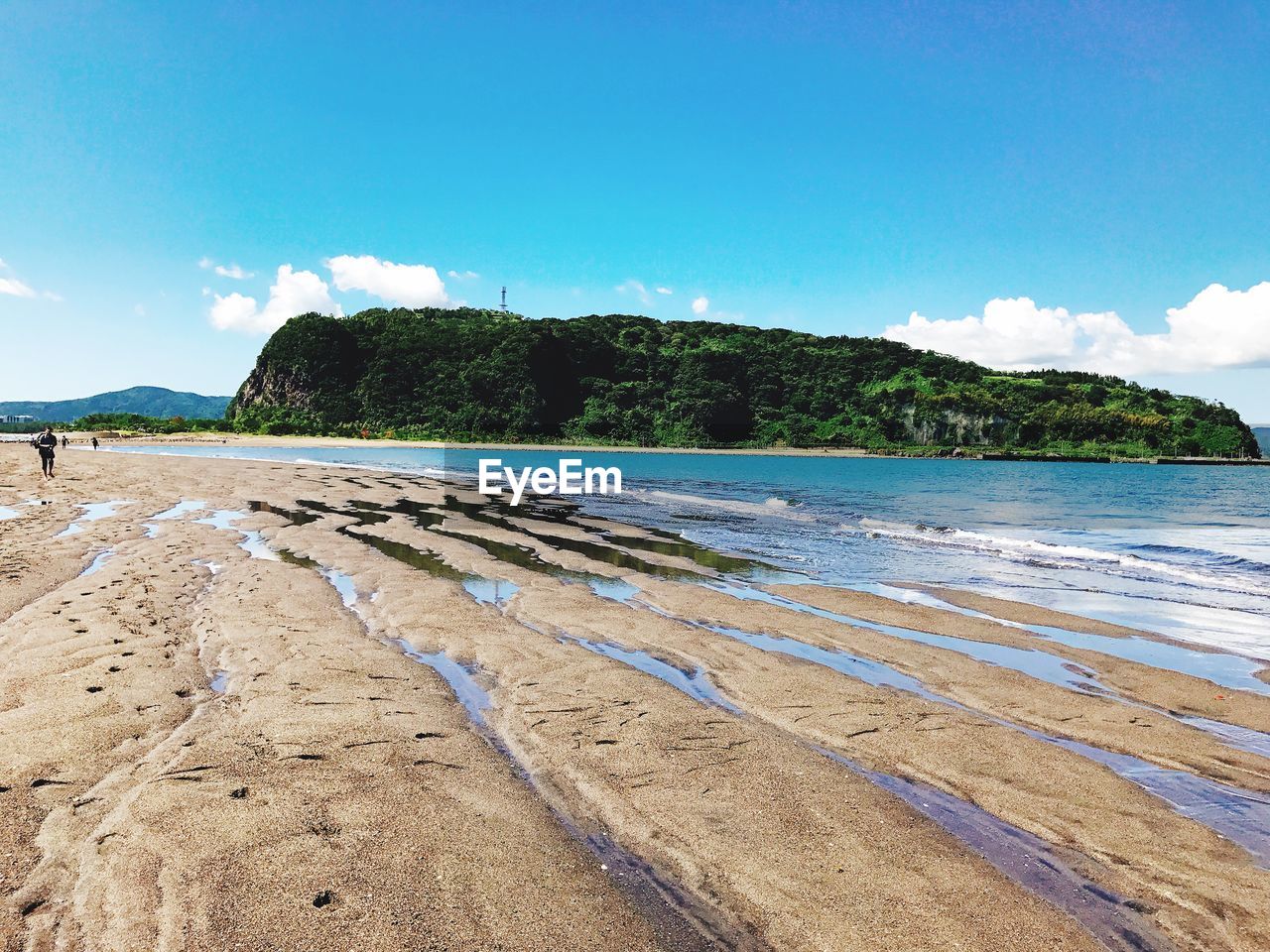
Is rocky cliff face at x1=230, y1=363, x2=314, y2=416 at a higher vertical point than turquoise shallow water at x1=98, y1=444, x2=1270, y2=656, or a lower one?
higher

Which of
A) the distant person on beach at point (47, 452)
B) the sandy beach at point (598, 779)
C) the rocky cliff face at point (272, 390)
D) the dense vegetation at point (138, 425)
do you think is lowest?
the sandy beach at point (598, 779)

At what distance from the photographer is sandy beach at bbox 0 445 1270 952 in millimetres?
4148

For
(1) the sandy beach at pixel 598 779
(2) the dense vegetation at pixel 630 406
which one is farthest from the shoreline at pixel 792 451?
(1) the sandy beach at pixel 598 779

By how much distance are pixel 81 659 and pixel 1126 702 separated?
1233 cm

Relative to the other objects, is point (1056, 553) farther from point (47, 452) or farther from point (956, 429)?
point (956, 429)

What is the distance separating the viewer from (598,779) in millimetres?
5949

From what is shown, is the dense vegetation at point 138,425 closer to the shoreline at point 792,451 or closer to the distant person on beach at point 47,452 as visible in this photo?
the shoreline at point 792,451

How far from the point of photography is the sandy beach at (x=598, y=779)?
415 centimetres

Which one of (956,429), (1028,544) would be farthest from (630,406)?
(1028,544)

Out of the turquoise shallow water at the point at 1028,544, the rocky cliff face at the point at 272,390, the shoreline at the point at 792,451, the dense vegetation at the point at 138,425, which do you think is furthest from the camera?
the rocky cliff face at the point at 272,390

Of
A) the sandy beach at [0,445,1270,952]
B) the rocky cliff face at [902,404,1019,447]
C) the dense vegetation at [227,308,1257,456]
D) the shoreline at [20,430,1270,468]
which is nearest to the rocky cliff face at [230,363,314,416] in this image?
the dense vegetation at [227,308,1257,456]

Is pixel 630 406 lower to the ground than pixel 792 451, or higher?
higher

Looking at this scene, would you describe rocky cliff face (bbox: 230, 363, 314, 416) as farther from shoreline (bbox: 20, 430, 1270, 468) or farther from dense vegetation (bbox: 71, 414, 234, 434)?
shoreline (bbox: 20, 430, 1270, 468)

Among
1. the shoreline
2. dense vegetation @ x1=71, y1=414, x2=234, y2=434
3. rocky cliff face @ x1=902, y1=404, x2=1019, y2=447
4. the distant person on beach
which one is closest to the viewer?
the distant person on beach
